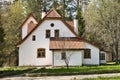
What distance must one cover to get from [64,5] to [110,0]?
20.0 meters

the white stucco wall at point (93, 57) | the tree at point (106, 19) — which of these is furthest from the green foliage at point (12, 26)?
the white stucco wall at point (93, 57)

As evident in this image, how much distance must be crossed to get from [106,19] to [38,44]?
13.4 metres

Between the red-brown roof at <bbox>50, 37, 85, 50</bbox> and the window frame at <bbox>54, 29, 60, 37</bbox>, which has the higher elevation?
the window frame at <bbox>54, 29, 60, 37</bbox>

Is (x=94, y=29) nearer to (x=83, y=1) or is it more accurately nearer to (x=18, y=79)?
(x=83, y=1)

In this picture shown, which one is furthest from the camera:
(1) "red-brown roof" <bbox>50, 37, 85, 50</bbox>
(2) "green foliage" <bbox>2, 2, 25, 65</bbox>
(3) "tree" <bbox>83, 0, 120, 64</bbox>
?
(2) "green foliage" <bbox>2, 2, 25, 65</bbox>

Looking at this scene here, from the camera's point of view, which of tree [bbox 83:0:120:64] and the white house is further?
tree [bbox 83:0:120:64]

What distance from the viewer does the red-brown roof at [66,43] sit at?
1847 inches

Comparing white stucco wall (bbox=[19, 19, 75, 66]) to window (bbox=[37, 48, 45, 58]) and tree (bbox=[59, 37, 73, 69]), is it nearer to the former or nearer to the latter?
window (bbox=[37, 48, 45, 58])

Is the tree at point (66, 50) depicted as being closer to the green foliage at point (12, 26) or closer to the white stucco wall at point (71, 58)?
the white stucco wall at point (71, 58)

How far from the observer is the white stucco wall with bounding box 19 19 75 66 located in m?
49.7

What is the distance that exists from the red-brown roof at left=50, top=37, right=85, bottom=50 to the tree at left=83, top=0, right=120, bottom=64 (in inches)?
349

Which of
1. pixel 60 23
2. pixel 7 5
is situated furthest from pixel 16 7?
pixel 60 23

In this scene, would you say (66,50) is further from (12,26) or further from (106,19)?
(12,26)

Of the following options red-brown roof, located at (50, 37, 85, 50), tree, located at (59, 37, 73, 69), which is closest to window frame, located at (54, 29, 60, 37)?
red-brown roof, located at (50, 37, 85, 50)
